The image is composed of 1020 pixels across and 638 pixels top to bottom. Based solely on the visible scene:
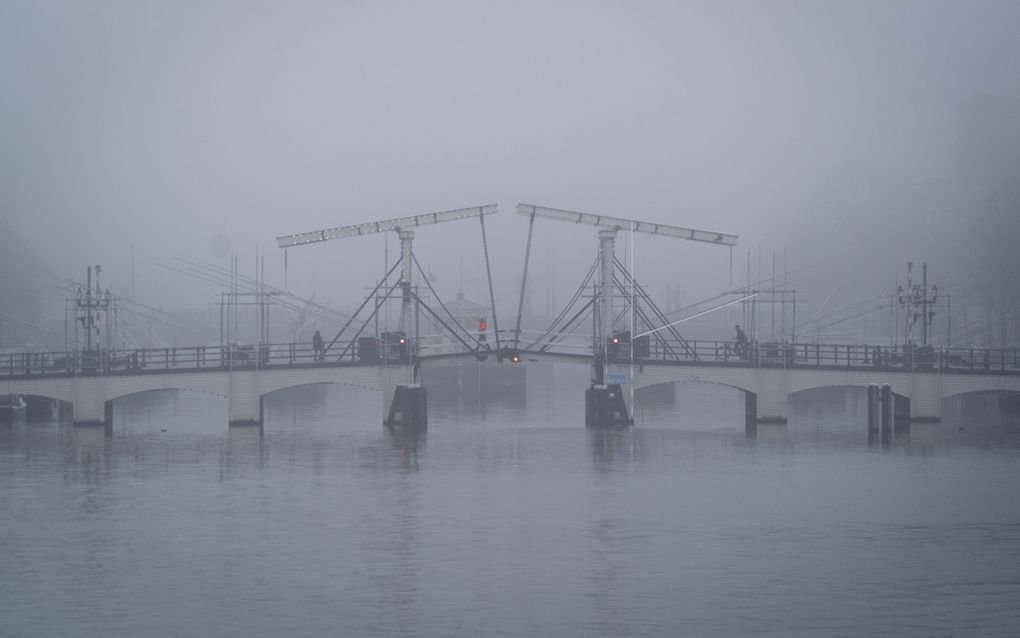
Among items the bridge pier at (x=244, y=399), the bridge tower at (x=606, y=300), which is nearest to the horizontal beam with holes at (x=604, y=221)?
the bridge tower at (x=606, y=300)

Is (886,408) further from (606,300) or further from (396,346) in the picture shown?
(396,346)

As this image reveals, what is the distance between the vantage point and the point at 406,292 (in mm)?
57656

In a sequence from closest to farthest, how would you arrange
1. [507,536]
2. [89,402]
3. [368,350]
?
[507,536] < [89,402] < [368,350]

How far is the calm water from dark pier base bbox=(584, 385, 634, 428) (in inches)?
166

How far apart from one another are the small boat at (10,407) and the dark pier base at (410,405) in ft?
68.1

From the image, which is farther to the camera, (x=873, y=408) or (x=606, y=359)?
(x=606, y=359)

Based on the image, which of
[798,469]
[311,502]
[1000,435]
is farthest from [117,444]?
[1000,435]

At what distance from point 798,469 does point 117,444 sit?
87.8ft

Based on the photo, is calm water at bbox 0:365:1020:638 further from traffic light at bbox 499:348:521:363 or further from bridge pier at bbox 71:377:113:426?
traffic light at bbox 499:348:521:363

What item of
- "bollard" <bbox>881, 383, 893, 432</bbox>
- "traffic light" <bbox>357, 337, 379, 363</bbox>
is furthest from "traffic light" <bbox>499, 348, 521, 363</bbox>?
"bollard" <bbox>881, 383, 893, 432</bbox>

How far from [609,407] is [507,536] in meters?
29.3

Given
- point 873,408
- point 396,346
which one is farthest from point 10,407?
point 873,408

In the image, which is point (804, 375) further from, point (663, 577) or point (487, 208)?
point (663, 577)

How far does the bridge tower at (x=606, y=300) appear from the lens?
58031 mm
